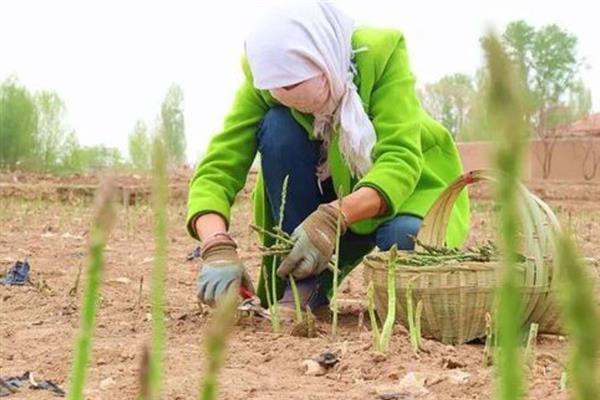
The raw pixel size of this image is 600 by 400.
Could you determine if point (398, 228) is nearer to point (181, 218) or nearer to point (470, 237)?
point (470, 237)

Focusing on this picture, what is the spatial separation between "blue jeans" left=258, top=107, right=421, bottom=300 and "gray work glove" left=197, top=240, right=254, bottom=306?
0.92 ft

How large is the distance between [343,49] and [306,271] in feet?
1.99

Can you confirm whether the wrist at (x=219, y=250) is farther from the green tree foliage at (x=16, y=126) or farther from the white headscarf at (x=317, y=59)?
the green tree foliage at (x=16, y=126)

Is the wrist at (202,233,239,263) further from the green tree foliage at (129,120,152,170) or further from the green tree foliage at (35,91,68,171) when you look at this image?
the green tree foliage at (35,91,68,171)

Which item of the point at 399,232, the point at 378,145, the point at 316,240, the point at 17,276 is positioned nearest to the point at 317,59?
the point at 378,145

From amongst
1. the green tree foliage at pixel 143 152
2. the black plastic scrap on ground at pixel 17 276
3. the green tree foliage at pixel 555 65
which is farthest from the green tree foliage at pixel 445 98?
the green tree foliage at pixel 143 152

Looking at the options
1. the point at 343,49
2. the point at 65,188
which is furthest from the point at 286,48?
the point at 65,188

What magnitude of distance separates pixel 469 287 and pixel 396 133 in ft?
1.93

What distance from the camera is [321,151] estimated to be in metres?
2.93

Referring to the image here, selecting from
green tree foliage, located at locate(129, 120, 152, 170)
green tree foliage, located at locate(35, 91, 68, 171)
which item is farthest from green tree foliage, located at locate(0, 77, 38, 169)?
green tree foliage, located at locate(129, 120, 152, 170)

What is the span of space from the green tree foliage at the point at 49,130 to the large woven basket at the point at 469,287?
1931 cm

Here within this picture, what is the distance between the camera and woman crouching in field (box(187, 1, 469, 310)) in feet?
8.59

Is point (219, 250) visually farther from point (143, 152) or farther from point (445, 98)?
point (445, 98)

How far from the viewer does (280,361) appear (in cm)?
208
